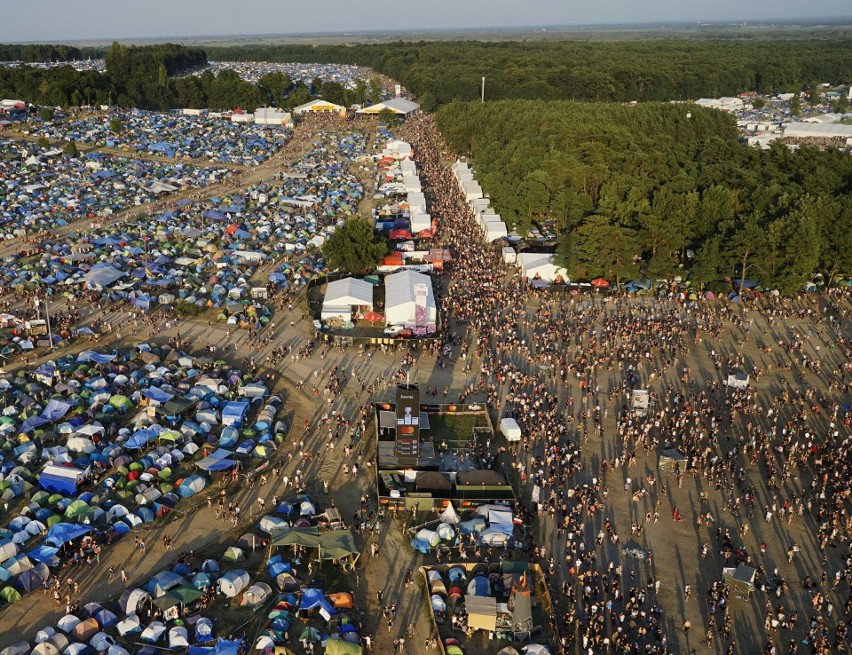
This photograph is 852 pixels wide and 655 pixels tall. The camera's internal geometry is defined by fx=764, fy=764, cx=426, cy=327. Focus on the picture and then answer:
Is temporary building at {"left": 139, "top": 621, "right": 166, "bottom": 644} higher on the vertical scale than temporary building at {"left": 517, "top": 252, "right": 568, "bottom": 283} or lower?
lower

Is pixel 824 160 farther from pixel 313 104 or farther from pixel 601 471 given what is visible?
pixel 313 104

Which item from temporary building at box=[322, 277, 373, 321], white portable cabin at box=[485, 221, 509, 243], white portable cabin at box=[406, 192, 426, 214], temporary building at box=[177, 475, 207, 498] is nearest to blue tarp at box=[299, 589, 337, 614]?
temporary building at box=[177, 475, 207, 498]

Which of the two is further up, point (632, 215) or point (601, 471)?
point (632, 215)

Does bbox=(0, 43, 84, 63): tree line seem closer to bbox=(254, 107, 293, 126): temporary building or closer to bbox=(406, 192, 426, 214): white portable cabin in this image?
bbox=(254, 107, 293, 126): temporary building

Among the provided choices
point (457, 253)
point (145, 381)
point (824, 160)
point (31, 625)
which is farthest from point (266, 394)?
point (824, 160)

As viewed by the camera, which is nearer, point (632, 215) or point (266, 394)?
point (266, 394)

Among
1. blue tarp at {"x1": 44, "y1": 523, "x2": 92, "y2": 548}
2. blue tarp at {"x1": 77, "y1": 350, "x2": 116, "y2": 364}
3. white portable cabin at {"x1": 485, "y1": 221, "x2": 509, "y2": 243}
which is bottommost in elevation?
blue tarp at {"x1": 44, "y1": 523, "x2": 92, "y2": 548}
